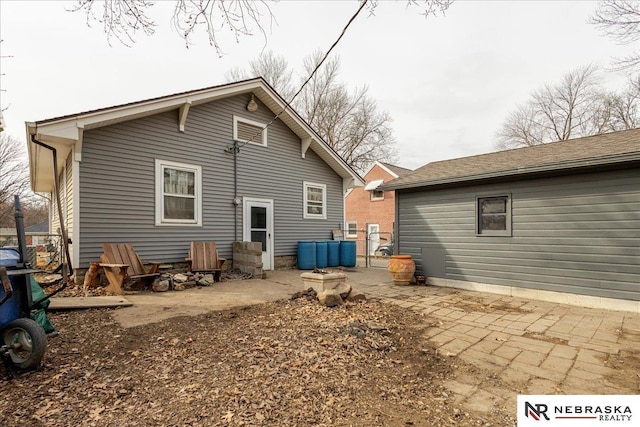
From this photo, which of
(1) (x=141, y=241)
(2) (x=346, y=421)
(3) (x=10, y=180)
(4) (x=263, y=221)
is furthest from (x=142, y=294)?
(3) (x=10, y=180)

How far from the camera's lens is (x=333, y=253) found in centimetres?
1039

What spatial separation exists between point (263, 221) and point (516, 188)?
6.52 m

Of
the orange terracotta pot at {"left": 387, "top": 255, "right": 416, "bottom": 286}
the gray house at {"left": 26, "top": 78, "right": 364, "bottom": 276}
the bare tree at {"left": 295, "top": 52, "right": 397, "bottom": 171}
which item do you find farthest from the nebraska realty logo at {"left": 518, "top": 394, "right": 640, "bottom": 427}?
the bare tree at {"left": 295, "top": 52, "right": 397, "bottom": 171}

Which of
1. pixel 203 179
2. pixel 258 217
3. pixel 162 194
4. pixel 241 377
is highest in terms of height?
pixel 203 179

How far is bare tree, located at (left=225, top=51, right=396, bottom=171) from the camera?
68.1ft

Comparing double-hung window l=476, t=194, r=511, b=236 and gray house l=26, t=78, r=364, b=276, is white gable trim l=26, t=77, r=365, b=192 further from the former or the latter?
double-hung window l=476, t=194, r=511, b=236

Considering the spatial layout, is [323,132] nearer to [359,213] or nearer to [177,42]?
[359,213]

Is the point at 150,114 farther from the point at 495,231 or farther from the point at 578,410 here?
the point at 578,410

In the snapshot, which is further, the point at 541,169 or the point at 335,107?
the point at 335,107

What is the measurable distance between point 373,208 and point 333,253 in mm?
12102

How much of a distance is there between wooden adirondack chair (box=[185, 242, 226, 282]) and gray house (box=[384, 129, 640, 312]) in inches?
185

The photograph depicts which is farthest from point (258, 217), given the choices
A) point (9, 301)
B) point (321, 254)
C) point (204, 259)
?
point (9, 301)

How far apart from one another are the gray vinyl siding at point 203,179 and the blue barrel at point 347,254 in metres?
0.83

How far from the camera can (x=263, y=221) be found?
30.8 ft
